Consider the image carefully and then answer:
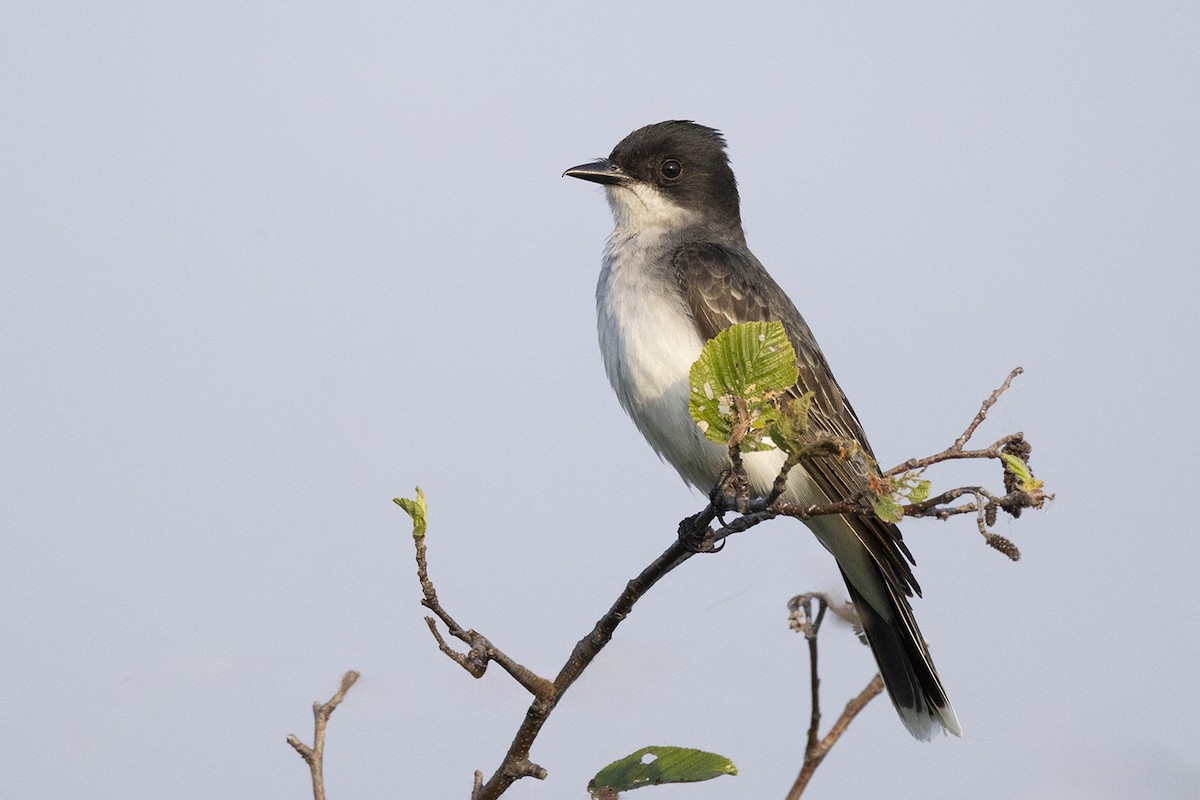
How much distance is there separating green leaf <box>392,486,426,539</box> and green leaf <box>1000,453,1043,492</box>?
1371 mm

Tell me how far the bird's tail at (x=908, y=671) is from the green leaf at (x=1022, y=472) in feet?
11.7

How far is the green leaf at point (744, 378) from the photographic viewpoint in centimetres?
286

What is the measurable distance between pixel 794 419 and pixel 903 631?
3873 mm

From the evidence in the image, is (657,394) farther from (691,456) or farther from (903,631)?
(903,631)

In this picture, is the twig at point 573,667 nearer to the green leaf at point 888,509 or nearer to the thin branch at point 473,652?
the thin branch at point 473,652

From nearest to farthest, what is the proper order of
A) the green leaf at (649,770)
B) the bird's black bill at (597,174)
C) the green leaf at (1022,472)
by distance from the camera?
1. the green leaf at (1022,472)
2. the green leaf at (649,770)
3. the bird's black bill at (597,174)

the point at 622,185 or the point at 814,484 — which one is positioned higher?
the point at 622,185

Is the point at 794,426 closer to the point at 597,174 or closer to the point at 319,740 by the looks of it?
the point at 319,740

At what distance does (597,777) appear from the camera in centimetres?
316

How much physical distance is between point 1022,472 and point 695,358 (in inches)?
126

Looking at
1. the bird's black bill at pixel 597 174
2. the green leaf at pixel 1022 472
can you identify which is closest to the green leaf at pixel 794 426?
the green leaf at pixel 1022 472

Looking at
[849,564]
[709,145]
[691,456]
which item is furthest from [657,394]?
[709,145]

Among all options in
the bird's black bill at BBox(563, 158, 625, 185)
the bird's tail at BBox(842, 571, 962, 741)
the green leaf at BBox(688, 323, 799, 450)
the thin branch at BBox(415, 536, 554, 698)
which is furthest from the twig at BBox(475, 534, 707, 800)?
the bird's black bill at BBox(563, 158, 625, 185)

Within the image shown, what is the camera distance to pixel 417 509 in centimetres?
314
